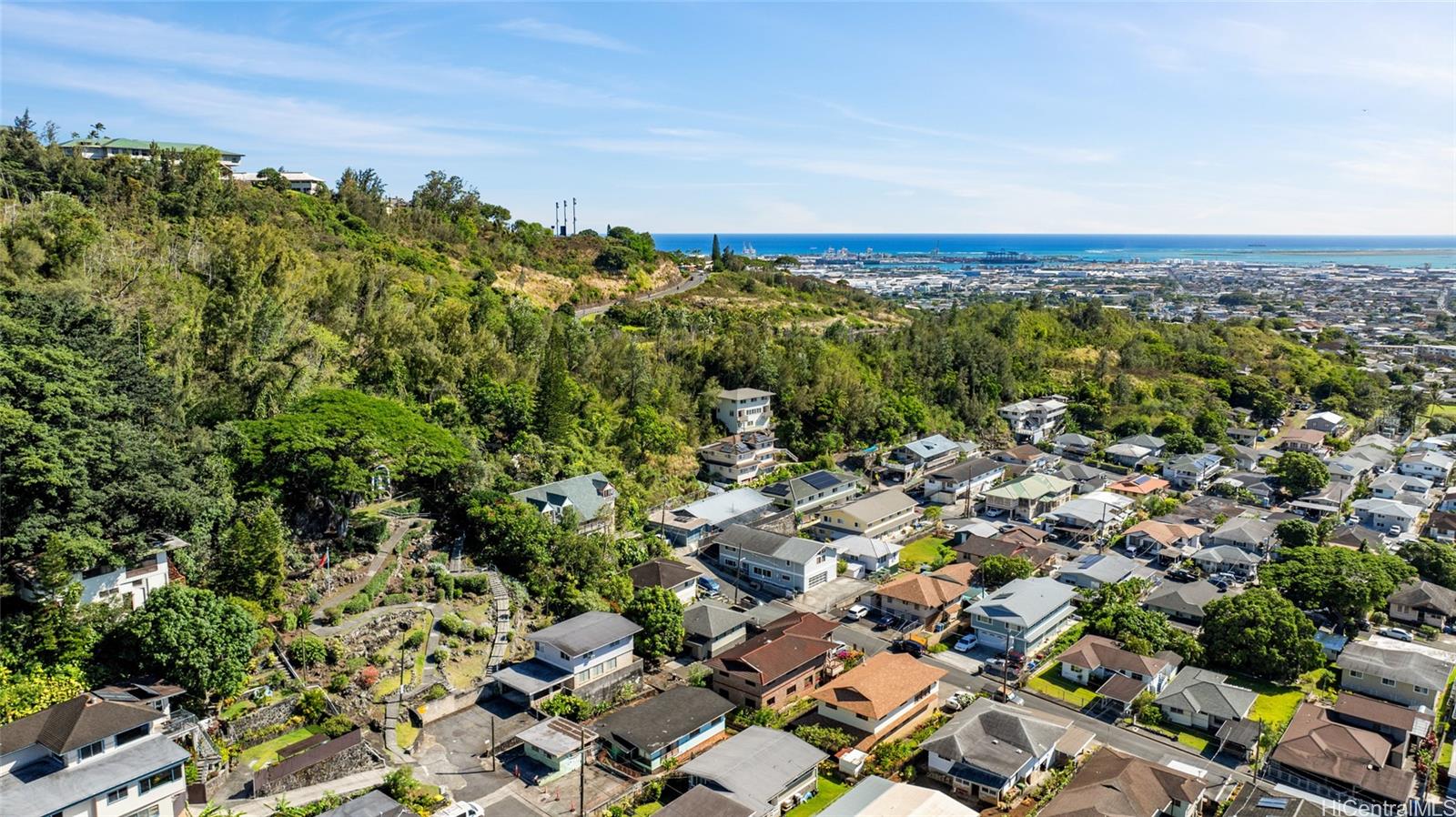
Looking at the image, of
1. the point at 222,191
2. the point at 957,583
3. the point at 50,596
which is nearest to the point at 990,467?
the point at 957,583

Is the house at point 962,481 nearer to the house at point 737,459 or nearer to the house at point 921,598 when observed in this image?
the house at point 737,459

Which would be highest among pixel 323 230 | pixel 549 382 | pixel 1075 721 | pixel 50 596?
pixel 323 230

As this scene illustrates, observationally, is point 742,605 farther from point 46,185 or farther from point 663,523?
point 46,185

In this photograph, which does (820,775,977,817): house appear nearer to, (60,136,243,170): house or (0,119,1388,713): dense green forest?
(0,119,1388,713): dense green forest

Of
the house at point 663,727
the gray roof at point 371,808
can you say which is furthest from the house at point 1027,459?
the gray roof at point 371,808

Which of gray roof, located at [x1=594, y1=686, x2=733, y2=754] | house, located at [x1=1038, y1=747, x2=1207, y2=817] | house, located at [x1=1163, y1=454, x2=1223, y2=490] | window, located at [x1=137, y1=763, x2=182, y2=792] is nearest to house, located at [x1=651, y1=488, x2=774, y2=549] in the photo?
gray roof, located at [x1=594, y1=686, x2=733, y2=754]

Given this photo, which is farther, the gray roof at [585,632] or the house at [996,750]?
the gray roof at [585,632]
